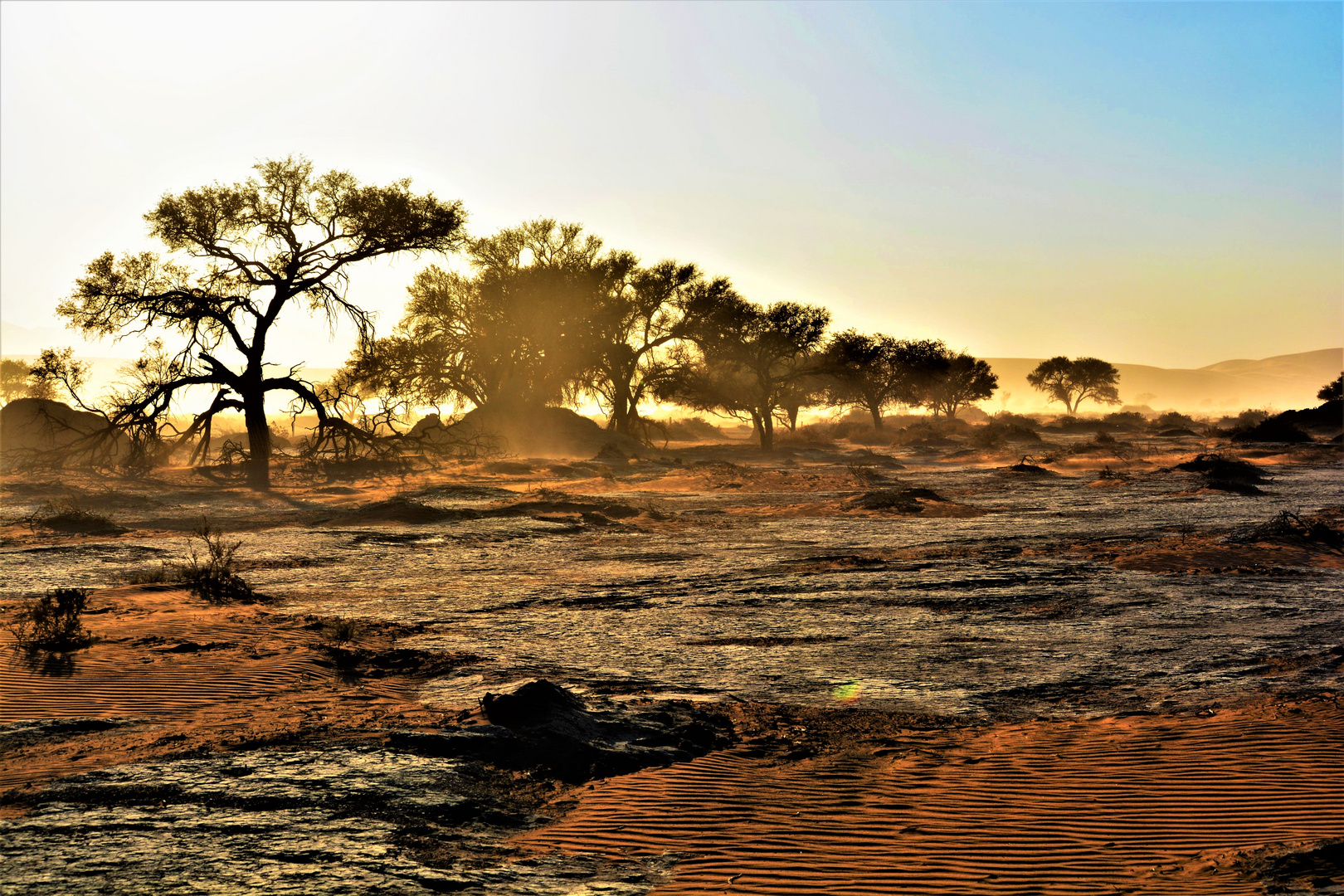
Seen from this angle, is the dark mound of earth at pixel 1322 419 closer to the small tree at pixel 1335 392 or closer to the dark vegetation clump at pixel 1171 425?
the small tree at pixel 1335 392

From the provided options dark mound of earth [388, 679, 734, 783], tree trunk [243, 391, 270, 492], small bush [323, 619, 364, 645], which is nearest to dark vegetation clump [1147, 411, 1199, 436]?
tree trunk [243, 391, 270, 492]

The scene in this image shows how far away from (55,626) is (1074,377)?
10267 cm

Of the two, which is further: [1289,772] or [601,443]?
[601,443]

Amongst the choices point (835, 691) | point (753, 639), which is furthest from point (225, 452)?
point (835, 691)

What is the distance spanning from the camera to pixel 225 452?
35.2 metres

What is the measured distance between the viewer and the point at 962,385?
3253 inches

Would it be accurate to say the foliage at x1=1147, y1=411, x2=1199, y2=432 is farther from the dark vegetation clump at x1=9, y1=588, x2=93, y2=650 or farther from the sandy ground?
the dark vegetation clump at x1=9, y1=588, x2=93, y2=650

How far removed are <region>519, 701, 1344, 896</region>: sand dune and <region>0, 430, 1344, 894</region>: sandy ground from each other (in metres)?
0.03

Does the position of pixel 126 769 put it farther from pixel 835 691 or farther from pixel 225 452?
pixel 225 452

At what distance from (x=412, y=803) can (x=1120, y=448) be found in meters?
48.4

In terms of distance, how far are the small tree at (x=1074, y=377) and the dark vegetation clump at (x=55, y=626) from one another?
321 ft

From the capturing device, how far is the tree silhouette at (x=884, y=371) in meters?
63.1

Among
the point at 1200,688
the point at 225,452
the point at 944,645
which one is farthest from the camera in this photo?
the point at 225,452

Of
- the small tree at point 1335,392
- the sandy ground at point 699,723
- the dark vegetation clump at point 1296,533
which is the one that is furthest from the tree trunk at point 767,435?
the dark vegetation clump at point 1296,533
